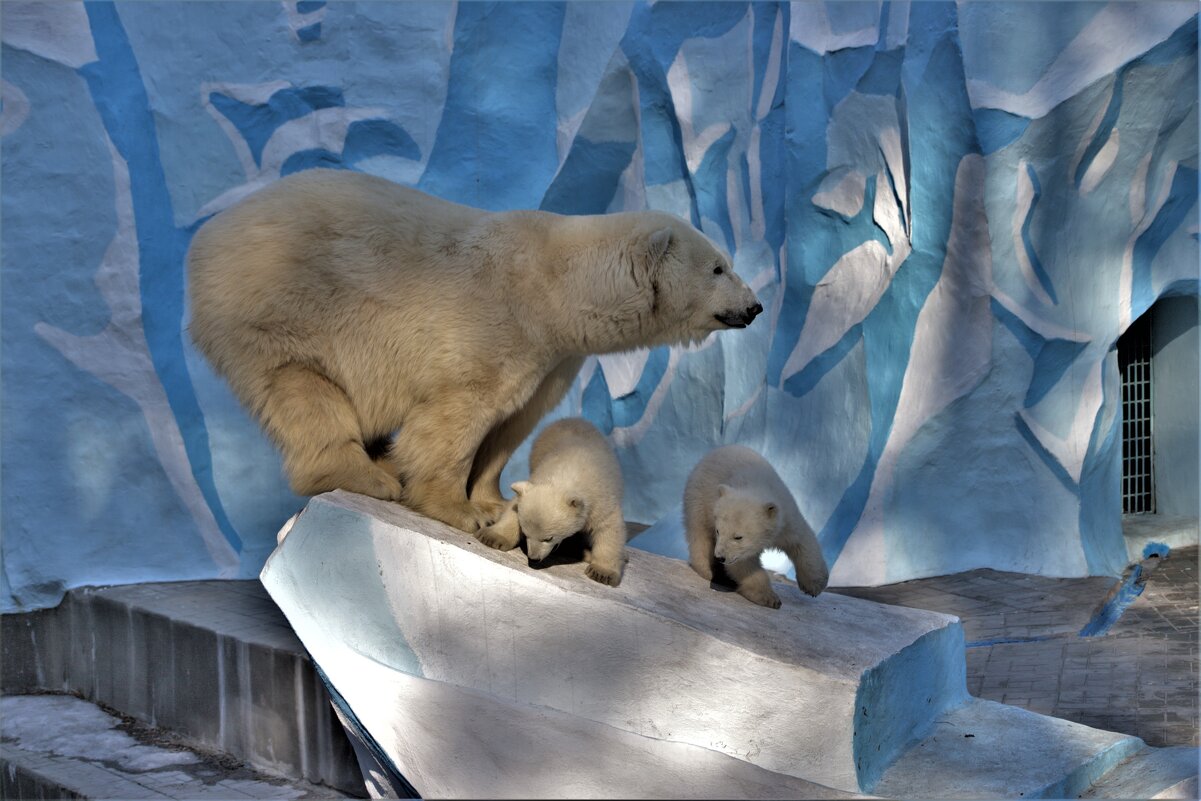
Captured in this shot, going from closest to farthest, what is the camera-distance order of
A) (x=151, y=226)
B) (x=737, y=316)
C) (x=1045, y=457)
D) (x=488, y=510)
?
(x=737, y=316), (x=488, y=510), (x=1045, y=457), (x=151, y=226)

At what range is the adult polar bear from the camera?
419 centimetres

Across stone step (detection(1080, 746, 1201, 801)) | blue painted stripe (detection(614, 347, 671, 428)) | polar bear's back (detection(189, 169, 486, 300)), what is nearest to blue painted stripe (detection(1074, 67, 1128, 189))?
blue painted stripe (detection(614, 347, 671, 428))

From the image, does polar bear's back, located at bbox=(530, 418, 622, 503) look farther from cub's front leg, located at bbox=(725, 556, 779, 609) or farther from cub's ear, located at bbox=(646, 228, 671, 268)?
cub's ear, located at bbox=(646, 228, 671, 268)

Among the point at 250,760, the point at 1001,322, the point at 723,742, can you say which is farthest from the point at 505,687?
the point at 1001,322

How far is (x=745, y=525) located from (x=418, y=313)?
140 cm

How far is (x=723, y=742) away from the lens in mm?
3912

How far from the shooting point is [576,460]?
13.5 feet

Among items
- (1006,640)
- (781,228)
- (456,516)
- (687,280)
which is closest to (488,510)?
(456,516)

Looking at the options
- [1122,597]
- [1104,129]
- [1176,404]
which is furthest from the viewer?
[1176,404]

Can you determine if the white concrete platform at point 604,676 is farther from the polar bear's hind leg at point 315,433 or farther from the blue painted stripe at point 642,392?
the blue painted stripe at point 642,392

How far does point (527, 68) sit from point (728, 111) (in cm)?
163

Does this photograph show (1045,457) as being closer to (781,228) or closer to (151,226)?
(781,228)

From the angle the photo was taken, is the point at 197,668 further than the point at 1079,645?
No

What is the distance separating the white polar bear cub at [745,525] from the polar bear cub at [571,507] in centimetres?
36
